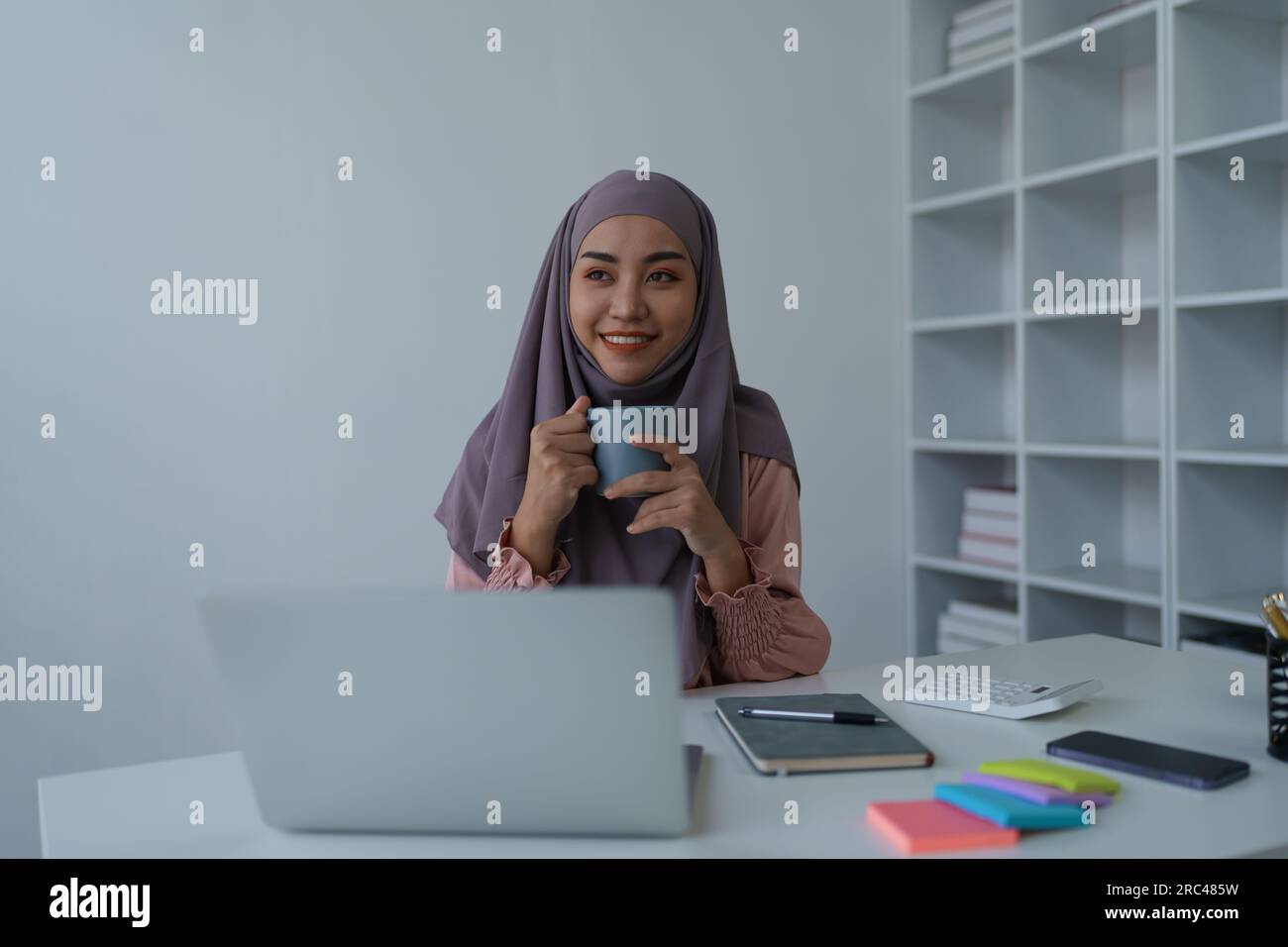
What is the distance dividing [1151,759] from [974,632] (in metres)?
2.24

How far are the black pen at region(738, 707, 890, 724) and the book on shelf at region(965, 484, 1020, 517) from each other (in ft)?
6.70

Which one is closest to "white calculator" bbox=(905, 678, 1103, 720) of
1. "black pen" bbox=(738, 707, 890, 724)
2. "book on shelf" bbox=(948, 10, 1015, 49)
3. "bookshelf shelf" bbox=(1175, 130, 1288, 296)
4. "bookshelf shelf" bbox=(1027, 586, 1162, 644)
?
"black pen" bbox=(738, 707, 890, 724)

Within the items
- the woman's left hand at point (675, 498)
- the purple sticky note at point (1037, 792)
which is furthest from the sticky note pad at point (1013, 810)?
the woman's left hand at point (675, 498)

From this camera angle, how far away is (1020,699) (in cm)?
126

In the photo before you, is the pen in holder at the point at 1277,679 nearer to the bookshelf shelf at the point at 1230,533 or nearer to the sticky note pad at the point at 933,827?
the sticky note pad at the point at 933,827

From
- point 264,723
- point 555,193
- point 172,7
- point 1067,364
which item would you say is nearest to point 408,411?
point 555,193

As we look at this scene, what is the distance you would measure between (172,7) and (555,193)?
955 mm

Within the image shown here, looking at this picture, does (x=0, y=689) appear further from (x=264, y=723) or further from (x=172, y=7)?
(x=264, y=723)

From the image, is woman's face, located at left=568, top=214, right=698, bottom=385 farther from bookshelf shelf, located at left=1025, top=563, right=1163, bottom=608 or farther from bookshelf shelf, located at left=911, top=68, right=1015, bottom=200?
bookshelf shelf, located at left=911, top=68, right=1015, bottom=200

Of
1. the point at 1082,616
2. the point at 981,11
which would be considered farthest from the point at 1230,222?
the point at 1082,616

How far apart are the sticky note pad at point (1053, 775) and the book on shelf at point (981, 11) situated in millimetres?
2608

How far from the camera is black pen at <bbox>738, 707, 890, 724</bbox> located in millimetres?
1162

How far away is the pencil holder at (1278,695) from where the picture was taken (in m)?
1.08

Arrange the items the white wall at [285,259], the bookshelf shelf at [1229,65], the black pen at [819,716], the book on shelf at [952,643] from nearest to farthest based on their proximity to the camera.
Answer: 1. the black pen at [819,716]
2. the white wall at [285,259]
3. the bookshelf shelf at [1229,65]
4. the book on shelf at [952,643]
